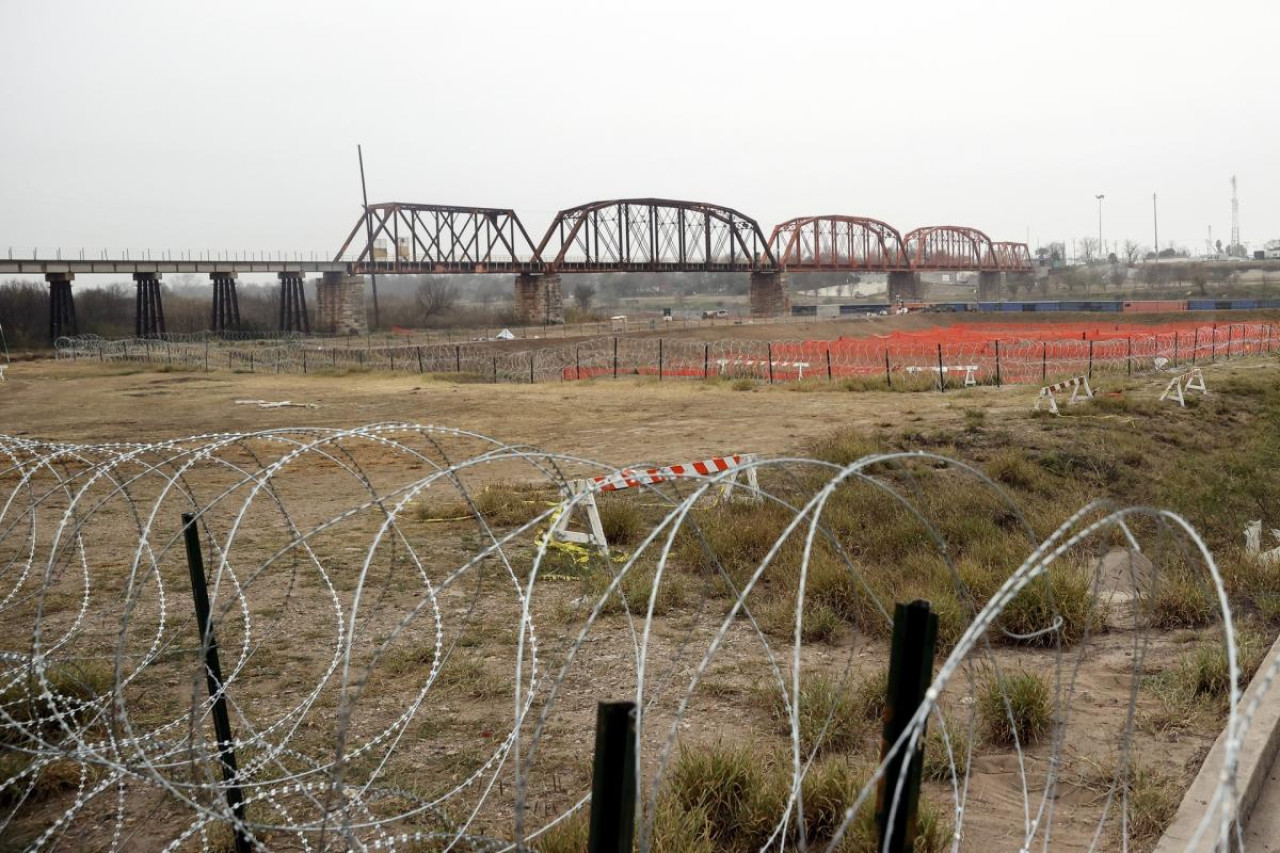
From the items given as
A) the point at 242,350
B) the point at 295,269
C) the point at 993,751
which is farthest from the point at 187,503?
the point at 295,269

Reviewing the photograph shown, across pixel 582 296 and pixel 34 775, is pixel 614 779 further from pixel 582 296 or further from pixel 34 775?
pixel 582 296

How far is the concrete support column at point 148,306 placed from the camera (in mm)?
71938

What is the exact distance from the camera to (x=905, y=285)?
15138 cm

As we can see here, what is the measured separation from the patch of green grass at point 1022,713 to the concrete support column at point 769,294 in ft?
373

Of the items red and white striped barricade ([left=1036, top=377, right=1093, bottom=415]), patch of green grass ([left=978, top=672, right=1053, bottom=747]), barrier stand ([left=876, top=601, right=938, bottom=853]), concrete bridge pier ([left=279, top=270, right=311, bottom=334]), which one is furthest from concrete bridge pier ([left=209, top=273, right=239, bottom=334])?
barrier stand ([left=876, top=601, right=938, bottom=853])

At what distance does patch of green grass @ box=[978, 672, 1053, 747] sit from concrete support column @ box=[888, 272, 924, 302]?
144835 millimetres

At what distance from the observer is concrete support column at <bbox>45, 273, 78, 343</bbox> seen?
67.2 m

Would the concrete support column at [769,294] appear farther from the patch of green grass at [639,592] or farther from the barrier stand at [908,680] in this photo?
the barrier stand at [908,680]

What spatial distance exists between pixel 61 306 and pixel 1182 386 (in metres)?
67.9

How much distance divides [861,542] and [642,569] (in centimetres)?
266

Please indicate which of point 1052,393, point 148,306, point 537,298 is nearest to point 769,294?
point 537,298

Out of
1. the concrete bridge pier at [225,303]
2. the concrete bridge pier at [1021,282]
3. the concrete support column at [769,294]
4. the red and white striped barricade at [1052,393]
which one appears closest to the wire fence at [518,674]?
the red and white striped barricade at [1052,393]

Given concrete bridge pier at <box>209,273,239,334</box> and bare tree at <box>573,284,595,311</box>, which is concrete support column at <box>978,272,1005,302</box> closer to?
bare tree at <box>573,284,595,311</box>

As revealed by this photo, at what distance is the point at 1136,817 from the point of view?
19.0ft
